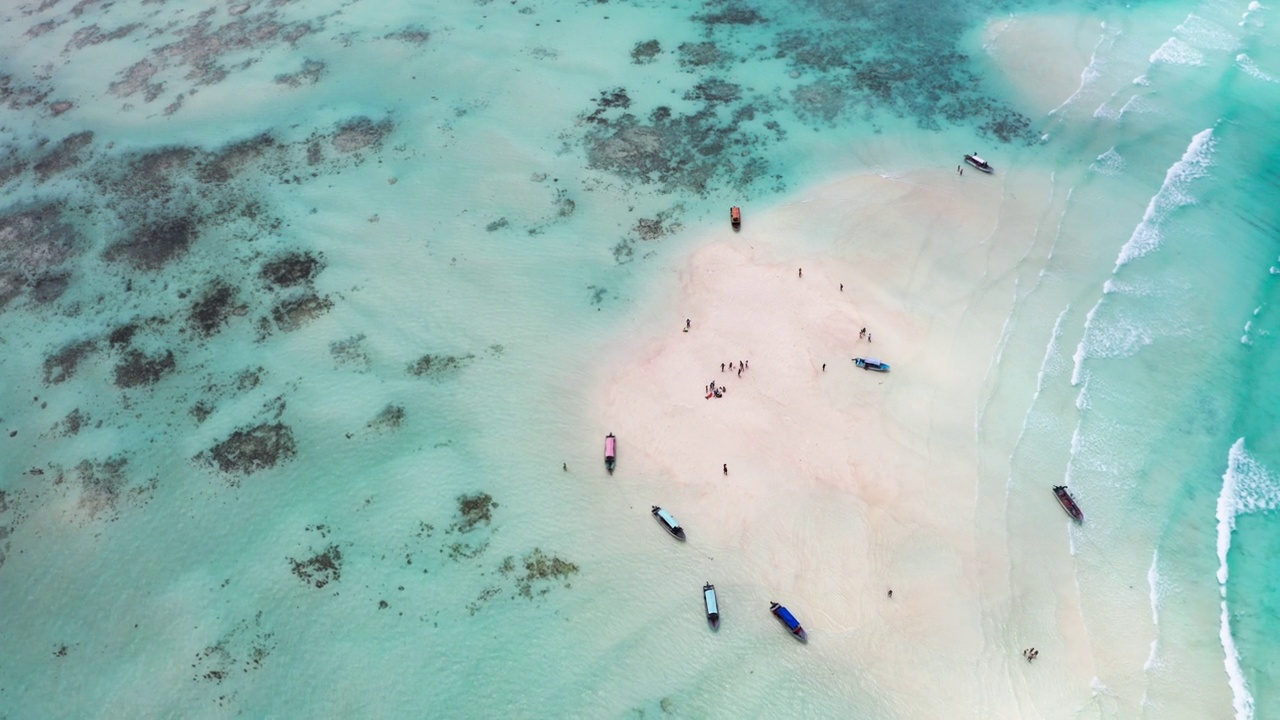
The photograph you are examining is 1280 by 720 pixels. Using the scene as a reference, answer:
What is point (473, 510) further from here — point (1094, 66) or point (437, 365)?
point (1094, 66)

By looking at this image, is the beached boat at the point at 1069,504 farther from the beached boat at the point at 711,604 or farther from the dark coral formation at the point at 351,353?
the dark coral formation at the point at 351,353

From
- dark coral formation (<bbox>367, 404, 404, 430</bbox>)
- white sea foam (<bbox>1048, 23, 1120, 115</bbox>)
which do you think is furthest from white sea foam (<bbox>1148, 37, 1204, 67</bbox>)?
dark coral formation (<bbox>367, 404, 404, 430</bbox>)

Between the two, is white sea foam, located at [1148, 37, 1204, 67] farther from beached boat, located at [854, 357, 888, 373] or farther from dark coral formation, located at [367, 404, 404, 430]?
dark coral formation, located at [367, 404, 404, 430]

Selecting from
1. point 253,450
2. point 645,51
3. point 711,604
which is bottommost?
point 711,604

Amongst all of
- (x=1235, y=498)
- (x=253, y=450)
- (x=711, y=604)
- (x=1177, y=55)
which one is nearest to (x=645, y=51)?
(x=253, y=450)

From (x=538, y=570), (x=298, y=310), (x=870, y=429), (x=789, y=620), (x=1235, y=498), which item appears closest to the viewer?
(x=789, y=620)

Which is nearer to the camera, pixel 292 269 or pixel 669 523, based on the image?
pixel 669 523
